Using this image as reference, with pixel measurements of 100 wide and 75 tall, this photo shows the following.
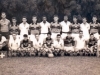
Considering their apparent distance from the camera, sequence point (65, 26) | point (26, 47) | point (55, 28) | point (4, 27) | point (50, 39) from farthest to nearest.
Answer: point (65, 26), point (55, 28), point (4, 27), point (50, 39), point (26, 47)

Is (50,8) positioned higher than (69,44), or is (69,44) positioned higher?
(50,8)

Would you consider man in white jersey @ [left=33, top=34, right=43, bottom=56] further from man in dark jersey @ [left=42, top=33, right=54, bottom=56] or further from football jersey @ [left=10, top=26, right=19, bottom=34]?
football jersey @ [left=10, top=26, right=19, bottom=34]

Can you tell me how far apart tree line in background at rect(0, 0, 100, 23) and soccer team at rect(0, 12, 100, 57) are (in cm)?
139

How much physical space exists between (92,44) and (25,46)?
8.72 feet

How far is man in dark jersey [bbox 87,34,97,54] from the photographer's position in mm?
9273

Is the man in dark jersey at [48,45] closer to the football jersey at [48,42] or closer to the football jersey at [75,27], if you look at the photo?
the football jersey at [48,42]

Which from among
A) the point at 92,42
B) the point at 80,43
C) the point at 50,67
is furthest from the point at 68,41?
the point at 50,67

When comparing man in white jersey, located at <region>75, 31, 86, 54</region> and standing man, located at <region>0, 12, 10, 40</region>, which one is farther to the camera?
standing man, located at <region>0, 12, 10, 40</region>

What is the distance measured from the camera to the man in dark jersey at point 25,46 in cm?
922

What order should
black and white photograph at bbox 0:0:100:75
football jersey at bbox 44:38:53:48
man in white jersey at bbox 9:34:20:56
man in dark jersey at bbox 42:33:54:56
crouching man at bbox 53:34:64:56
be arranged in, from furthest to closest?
man in white jersey at bbox 9:34:20:56, football jersey at bbox 44:38:53:48, crouching man at bbox 53:34:64:56, man in dark jersey at bbox 42:33:54:56, black and white photograph at bbox 0:0:100:75

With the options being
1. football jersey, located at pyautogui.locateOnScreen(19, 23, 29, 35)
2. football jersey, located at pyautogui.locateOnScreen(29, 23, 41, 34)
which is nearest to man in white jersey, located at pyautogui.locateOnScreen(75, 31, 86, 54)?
football jersey, located at pyautogui.locateOnScreen(29, 23, 41, 34)

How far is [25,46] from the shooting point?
9.41 metres

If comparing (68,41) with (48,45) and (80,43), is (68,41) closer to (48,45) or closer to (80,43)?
(80,43)

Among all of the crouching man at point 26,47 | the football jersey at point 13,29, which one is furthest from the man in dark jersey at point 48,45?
the football jersey at point 13,29
